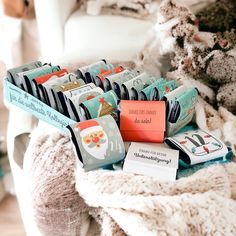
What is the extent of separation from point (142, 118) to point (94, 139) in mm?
128

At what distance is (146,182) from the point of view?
761mm

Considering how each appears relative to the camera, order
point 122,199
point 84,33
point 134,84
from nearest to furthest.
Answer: point 122,199
point 134,84
point 84,33

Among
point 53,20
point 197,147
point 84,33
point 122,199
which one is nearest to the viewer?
point 122,199

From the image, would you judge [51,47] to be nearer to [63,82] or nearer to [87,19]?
[87,19]

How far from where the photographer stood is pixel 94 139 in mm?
796

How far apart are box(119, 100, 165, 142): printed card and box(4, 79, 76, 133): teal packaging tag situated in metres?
0.12

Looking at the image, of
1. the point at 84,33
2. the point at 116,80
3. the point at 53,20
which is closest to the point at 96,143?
the point at 116,80

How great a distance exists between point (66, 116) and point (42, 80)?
111 mm

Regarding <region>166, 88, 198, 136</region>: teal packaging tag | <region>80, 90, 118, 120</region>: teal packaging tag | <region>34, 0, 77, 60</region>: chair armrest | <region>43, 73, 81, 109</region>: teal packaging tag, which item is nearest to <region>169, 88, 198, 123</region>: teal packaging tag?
<region>166, 88, 198, 136</region>: teal packaging tag

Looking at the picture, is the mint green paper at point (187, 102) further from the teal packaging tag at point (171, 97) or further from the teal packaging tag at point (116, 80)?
the teal packaging tag at point (116, 80)

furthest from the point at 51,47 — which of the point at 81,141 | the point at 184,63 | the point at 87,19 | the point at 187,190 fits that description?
the point at 187,190

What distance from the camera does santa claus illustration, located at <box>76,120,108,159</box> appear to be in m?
0.79

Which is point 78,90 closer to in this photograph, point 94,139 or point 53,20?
point 94,139

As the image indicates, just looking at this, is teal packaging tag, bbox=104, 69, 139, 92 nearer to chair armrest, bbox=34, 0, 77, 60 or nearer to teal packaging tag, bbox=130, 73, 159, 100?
teal packaging tag, bbox=130, 73, 159, 100
